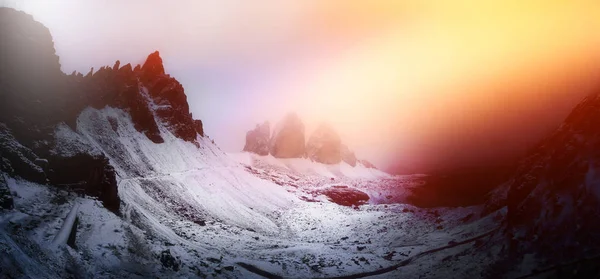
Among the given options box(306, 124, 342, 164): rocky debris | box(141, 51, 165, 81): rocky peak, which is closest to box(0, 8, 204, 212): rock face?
box(141, 51, 165, 81): rocky peak

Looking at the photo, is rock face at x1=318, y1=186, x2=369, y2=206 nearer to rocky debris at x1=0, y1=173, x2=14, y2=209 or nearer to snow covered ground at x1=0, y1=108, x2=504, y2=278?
snow covered ground at x1=0, y1=108, x2=504, y2=278

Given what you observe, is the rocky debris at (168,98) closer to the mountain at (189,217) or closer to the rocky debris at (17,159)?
the mountain at (189,217)

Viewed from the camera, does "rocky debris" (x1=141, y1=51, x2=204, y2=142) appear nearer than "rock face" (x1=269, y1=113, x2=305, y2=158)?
Yes

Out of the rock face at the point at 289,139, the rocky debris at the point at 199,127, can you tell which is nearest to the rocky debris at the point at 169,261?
the rocky debris at the point at 199,127

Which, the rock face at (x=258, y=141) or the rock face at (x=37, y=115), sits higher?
the rock face at (x=258, y=141)

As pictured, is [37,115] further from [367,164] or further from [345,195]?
[367,164]

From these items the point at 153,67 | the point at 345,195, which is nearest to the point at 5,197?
the point at 153,67

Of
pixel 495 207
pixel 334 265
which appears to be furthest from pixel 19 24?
pixel 495 207
